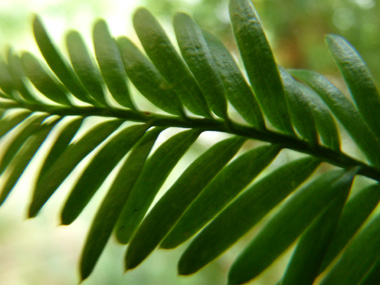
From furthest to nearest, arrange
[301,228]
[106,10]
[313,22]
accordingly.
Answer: [106,10], [313,22], [301,228]

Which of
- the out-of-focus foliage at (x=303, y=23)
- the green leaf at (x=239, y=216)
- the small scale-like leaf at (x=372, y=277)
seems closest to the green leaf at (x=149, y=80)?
the green leaf at (x=239, y=216)

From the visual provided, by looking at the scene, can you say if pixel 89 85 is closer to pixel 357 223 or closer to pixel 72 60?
pixel 72 60

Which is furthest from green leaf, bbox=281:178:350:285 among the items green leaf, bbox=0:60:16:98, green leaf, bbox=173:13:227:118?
green leaf, bbox=0:60:16:98

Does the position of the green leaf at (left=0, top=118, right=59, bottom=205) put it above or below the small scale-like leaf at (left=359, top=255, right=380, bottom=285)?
above

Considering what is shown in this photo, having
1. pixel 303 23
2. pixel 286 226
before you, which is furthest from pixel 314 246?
pixel 303 23

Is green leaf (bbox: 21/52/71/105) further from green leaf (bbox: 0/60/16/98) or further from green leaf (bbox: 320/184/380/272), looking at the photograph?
green leaf (bbox: 320/184/380/272)

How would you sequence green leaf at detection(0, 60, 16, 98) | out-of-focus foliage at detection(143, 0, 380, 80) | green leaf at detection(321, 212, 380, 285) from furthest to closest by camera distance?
out-of-focus foliage at detection(143, 0, 380, 80) → green leaf at detection(0, 60, 16, 98) → green leaf at detection(321, 212, 380, 285)

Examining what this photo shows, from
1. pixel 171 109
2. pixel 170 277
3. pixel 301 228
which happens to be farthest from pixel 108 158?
pixel 170 277
